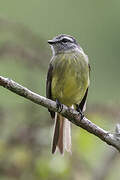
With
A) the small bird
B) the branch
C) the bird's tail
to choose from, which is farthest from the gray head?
the branch

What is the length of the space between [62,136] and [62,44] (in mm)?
933

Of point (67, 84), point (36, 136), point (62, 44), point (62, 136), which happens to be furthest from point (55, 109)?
point (62, 44)

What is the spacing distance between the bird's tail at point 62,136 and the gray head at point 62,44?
60 centimetres

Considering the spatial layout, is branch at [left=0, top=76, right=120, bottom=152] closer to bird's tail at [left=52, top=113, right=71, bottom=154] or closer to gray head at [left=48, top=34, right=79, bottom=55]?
bird's tail at [left=52, top=113, right=71, bottom=154]

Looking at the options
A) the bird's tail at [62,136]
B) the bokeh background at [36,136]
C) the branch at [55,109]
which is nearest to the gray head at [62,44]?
the bird's tail at [62,136]

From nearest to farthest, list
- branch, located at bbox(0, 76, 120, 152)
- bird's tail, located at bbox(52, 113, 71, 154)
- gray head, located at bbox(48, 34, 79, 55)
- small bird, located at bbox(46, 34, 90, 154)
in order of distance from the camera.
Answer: branch, located at bbox(0, 76, 120, 152) → bird's tail, located at bbox(52, 113, 71, 154) → small bird, located at bbox(46, 34, 90, 154) → gray head, located at bbox(48, 34, 79, 55)

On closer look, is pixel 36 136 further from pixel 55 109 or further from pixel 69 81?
pixel 69 81

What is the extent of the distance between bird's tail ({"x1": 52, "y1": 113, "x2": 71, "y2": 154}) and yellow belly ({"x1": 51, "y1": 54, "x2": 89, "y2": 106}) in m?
0.23

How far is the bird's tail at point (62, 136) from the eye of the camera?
4350 millimetres

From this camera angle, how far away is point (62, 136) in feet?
15.7

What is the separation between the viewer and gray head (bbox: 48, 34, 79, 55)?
522 centimetres

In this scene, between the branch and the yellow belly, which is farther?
the yellow belly

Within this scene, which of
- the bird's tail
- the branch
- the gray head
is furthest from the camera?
the gray head

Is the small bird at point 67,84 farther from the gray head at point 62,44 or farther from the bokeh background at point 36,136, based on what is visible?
the bokeh background at point 36,136
